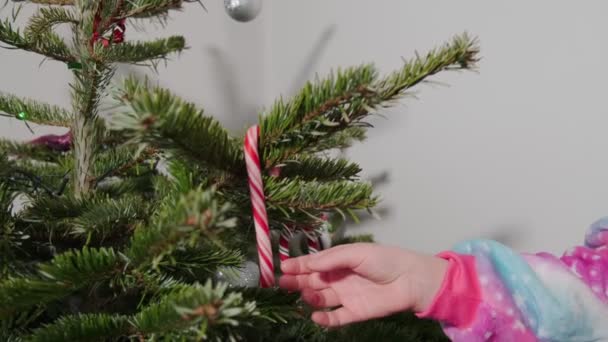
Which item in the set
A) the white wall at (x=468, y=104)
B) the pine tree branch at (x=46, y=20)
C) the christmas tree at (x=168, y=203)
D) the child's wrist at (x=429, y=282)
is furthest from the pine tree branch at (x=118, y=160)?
the white wall at (x=468, y=104)

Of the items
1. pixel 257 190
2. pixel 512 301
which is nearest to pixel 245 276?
pixel 257 190

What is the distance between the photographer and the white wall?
69cm

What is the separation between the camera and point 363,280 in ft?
1.41

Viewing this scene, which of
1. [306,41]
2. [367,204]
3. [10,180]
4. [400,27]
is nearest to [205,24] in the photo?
[306,41]

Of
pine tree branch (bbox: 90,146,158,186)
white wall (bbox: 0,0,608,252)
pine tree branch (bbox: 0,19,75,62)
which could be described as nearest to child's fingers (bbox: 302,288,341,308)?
pine tree branch (bbox: 90,146,158,186)

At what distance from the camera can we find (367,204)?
1.02 feet

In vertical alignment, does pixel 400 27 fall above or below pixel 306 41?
below

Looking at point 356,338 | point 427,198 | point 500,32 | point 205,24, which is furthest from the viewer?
point 205,24

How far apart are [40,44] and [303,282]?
13.0 inches

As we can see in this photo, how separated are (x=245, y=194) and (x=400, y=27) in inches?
27.4

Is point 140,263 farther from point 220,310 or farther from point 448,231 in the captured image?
point 448,231

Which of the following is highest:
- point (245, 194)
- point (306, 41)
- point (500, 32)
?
point (306, 41)

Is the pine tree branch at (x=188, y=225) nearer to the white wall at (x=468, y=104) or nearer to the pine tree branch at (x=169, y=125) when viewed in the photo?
the pine tree branch at (x=169, y=125)

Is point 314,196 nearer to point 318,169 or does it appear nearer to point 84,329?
point 318,169
